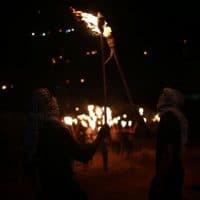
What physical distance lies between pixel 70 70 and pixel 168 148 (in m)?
42.3

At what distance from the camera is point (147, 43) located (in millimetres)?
44656

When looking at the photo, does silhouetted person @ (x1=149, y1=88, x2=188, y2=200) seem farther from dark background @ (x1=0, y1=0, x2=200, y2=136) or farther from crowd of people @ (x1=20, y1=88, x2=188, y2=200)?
dark background @ (x1=0, y1=0, x2=200, y2=136)

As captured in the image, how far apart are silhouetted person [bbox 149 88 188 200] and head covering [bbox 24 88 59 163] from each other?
49.1 inches

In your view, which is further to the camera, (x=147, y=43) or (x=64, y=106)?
(x=147, y=43)

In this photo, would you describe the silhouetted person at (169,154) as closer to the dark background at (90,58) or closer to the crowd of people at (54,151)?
the crowd of people at (54,151)

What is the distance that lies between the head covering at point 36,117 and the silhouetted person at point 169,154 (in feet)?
4.09

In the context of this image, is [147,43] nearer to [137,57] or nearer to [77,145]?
[137,57]

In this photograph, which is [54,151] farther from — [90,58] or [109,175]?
[90,58]

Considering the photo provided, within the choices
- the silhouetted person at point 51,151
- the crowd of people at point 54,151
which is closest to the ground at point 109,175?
the crowd of people at point 54,151

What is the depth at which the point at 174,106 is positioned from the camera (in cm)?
630

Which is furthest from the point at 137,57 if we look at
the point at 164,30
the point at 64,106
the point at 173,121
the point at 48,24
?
the point at 173,121

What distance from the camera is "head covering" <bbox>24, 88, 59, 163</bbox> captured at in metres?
5.50

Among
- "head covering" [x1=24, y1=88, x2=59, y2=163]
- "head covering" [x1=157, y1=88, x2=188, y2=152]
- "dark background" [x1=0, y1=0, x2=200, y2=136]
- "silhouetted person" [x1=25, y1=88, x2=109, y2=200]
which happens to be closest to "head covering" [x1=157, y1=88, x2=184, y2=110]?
"head covering" [x1=157, y1=88, x2=188, y2=152]

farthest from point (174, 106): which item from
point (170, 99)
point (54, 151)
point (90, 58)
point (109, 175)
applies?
point (90, 58)
